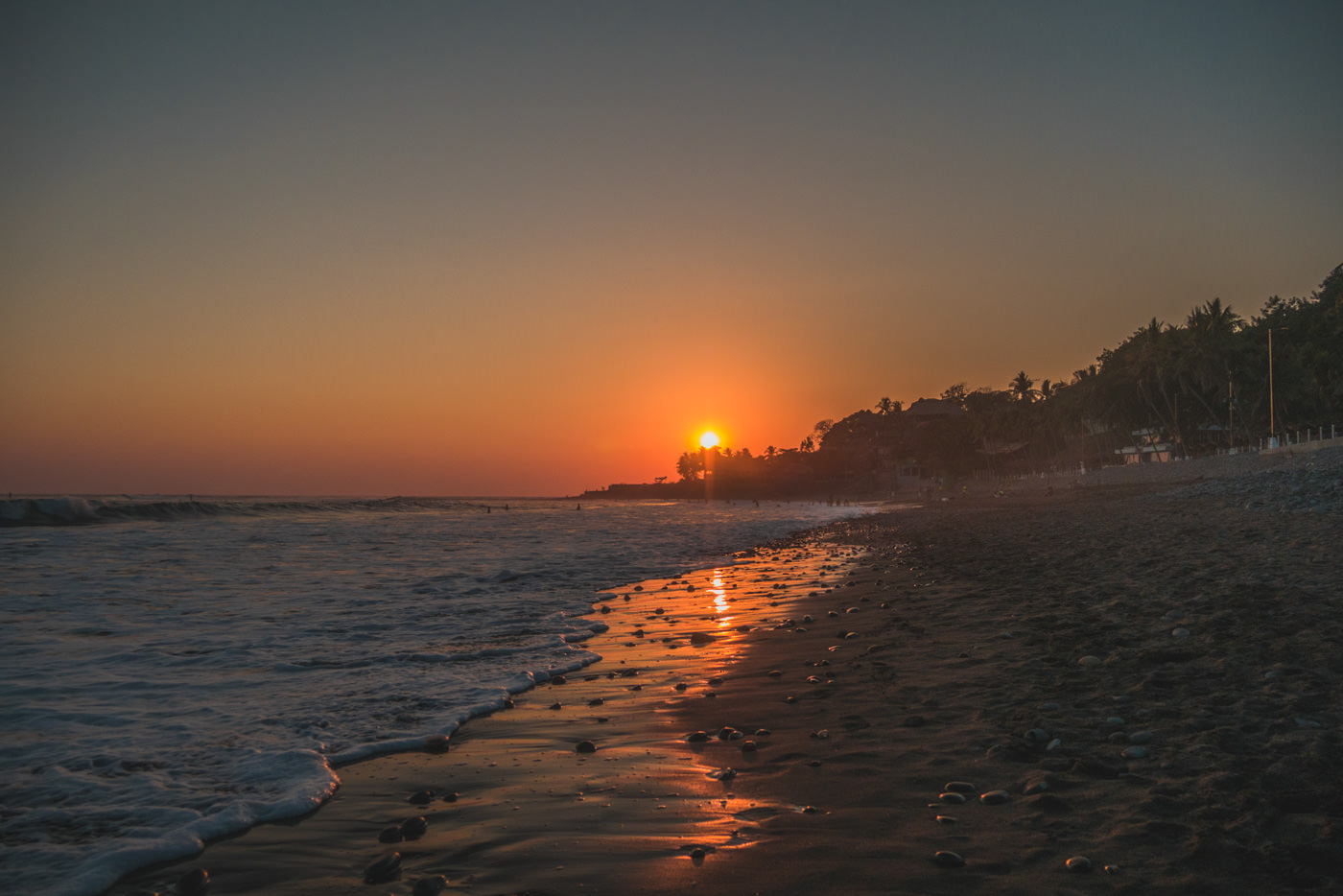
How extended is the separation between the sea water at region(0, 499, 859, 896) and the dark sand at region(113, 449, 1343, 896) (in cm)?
48

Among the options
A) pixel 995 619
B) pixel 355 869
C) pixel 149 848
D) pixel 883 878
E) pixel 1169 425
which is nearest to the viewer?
pixel 883 878

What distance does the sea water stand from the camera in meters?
4.93

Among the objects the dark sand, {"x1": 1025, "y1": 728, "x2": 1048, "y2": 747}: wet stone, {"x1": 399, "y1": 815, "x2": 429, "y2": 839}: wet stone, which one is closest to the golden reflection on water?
the dark sand

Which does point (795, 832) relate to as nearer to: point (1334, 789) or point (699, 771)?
point (699, 771)

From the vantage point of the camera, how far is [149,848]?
4410 millimetres

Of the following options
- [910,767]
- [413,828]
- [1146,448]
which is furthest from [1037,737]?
[1146,448]

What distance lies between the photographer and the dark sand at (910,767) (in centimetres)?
370

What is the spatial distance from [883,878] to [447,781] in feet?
10.9

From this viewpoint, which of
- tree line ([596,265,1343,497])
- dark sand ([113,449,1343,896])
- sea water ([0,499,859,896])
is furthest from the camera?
tree line ([596,265,1343,497])

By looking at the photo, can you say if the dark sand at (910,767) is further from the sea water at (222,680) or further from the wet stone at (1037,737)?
the sea water at (222,680)

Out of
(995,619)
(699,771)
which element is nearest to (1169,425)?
(995,619)

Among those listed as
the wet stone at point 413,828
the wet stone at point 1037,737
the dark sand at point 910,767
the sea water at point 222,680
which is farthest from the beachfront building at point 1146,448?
the wet stone at point 413,828

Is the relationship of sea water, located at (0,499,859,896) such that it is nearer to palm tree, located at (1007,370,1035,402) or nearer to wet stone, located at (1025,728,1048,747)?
wet stone, located at (1025,728,1048,747)

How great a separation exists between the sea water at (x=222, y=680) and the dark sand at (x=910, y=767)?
485 millimetres
